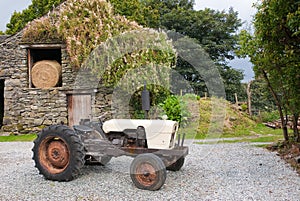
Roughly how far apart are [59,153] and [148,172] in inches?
61.5

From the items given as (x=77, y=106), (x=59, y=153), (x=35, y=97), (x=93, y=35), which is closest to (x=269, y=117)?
(x=77, y=106)

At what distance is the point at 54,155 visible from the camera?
545cm

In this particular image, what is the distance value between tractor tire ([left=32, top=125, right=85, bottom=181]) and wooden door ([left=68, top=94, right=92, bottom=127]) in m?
7.31

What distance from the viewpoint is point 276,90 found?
342 inches

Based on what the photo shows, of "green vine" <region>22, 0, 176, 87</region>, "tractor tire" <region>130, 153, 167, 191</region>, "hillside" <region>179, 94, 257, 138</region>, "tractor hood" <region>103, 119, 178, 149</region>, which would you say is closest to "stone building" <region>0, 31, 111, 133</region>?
"green vine" <region>22, 0, 176, 87</region>

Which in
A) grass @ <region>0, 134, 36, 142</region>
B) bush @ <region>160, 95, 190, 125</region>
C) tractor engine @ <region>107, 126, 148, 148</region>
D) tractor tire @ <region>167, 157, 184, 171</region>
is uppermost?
bush @ <region>160, 95, 190, 125</region>

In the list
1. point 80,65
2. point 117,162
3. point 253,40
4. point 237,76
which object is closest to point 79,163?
point 117,162

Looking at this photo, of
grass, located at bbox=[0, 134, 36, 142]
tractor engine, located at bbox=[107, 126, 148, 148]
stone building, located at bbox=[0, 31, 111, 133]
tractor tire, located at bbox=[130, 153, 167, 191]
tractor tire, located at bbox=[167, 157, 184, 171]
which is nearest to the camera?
tractor tire, located at bbox=[130, 153, 167, 191]

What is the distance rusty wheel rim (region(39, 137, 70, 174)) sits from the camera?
538 cm

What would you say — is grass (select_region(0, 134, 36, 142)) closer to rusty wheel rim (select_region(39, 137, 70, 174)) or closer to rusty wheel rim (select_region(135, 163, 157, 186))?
rusty wheel rim (select_region(39, 137, 70, 174))

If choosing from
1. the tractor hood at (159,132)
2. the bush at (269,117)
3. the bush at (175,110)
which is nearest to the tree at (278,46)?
the tractor hood at (159,132)

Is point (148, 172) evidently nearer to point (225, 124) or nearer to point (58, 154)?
point (58, 154)

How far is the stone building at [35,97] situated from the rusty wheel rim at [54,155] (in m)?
7.16

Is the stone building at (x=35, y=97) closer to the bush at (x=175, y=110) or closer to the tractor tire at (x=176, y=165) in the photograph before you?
the bush at (x=175, y=110)
